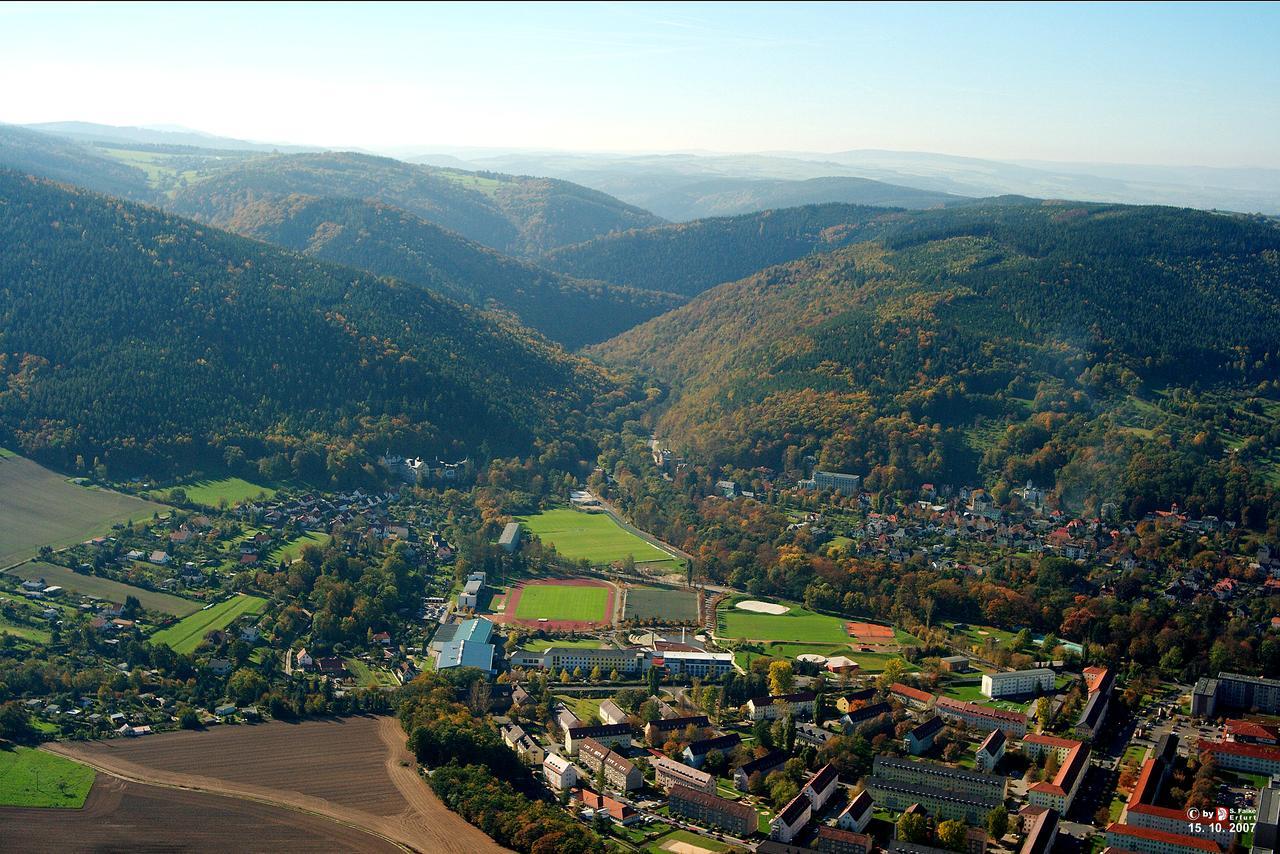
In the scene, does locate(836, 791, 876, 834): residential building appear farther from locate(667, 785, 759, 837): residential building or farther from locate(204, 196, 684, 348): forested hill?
locate(204, 196, 684, 348): forested hill

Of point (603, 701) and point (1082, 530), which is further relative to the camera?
point (1082, 530)

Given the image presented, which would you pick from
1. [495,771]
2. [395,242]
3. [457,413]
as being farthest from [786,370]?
[395,242]

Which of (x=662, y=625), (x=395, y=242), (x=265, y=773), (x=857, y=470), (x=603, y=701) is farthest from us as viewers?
(x=395, y=242)

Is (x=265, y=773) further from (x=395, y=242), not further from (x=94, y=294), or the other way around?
(x=395, y=242)

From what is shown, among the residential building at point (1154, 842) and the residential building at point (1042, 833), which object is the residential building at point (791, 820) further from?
the residential building at point (1154, 842)

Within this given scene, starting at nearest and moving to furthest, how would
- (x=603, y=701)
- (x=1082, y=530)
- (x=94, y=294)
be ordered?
(x=603, y=701) < (x=1082, y=530) < (x=94, y=294)

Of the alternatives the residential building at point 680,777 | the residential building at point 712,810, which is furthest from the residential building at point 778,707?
the residential building at point 712,810

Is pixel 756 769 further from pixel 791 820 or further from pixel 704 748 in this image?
pixel 791 820

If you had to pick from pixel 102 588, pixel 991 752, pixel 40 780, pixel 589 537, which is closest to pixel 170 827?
pixel 40 780
